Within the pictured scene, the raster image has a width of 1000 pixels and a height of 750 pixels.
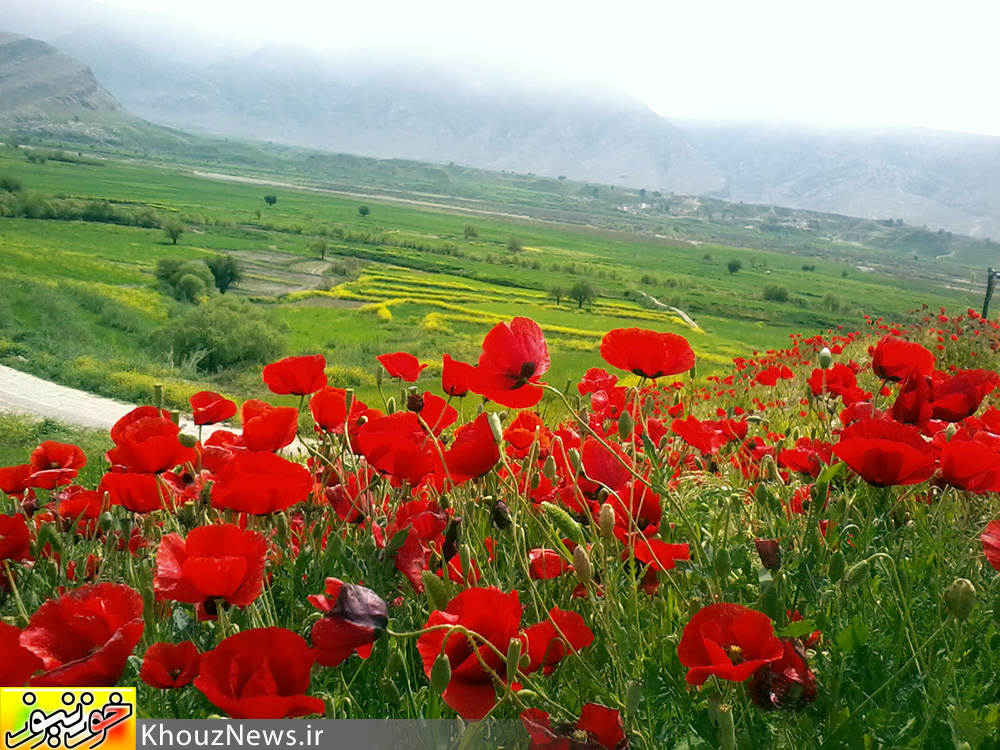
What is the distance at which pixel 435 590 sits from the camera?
3.77ft

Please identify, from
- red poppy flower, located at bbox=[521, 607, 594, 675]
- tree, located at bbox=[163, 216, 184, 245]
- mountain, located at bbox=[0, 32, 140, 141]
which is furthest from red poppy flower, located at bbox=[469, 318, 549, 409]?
mountain, located at bbox=[0, 32, 140, 141]

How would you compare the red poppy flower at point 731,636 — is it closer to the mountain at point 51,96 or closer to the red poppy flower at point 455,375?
the red poppy flower at point 455,375

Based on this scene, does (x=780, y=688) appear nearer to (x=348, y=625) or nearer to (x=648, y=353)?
(x=348, y=625)

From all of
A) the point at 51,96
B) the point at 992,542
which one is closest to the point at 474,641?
the point at 992,542

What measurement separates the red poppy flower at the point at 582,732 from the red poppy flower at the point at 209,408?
1.36 meters

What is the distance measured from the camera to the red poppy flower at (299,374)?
1.96m

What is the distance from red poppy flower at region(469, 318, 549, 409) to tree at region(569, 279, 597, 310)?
126ft

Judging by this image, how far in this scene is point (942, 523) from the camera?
6.19ft

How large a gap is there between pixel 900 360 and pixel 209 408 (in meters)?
1.76

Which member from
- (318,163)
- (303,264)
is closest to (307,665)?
(303,264)

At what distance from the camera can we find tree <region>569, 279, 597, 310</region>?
40.0m

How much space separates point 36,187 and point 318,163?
3923 inches

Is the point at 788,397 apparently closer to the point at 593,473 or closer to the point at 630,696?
the point at 593,473

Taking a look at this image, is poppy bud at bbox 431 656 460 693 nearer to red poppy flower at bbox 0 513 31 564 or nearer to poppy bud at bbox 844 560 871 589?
poppy bud at bbox 844 560 871 589
